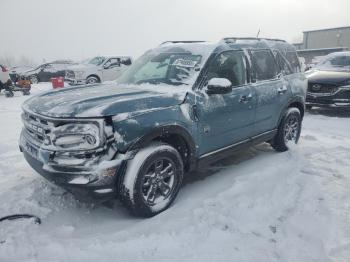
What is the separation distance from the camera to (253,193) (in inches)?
164

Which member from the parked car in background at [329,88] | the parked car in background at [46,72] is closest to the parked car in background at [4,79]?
the parked car in background at [46,72]

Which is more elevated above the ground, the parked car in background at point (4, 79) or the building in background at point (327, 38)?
the parked car in background at point (4, 79)

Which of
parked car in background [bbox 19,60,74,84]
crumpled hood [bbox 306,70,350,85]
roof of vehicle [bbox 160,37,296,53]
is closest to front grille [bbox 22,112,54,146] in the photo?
roof of vehicle [bbox 160,37,296,53]

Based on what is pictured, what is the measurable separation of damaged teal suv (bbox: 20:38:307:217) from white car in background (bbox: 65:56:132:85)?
12.4m

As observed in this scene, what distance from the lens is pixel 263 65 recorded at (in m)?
5.05

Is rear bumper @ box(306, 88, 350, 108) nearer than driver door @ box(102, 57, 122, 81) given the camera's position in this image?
Yes

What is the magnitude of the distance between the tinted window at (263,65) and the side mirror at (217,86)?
1079mm

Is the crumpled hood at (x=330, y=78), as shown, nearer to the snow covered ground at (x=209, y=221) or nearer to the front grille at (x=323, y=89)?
the front grille at (x=323, y=89)

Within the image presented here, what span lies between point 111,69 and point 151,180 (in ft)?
49.0

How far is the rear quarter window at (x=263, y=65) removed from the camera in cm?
486

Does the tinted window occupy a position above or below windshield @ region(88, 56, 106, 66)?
above

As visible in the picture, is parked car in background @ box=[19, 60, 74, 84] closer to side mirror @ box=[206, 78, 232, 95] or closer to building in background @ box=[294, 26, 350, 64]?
side mirror @ box=[206, 78, 232, 95]

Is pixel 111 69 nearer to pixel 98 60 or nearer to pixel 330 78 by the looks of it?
pixel 98 60

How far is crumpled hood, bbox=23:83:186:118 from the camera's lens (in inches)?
124
